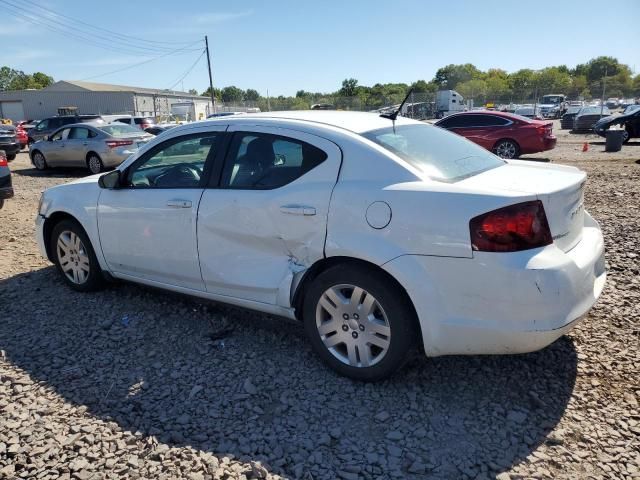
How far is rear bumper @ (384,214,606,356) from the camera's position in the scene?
2.63 metres

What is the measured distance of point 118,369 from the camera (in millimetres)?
3500

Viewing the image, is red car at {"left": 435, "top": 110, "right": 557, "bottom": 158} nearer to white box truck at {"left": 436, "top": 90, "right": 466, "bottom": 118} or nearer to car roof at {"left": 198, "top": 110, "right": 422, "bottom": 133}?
car roof at {"left": 198, "top": 110, "right": 422, "bottom": 133}

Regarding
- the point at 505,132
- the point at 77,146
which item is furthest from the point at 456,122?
the point at 77,146

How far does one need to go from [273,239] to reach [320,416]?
115cm

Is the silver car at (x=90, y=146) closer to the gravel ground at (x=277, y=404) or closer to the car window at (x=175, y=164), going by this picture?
the gravel ground at (x=277, y=404)

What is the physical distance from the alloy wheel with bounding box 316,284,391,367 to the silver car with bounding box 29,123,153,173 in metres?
12.6

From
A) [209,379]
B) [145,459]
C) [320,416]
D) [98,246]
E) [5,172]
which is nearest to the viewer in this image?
[145,459]

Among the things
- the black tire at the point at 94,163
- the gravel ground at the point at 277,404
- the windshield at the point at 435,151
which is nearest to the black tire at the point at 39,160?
the black tire at the point at 94,163

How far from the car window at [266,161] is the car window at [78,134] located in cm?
1271

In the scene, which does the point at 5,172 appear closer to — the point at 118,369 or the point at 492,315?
the point at 118,369

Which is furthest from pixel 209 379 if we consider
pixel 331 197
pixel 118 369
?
pixel 331 197

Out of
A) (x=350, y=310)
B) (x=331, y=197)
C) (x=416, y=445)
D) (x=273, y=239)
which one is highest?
(x=331, y=197)

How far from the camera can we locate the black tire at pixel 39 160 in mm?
15497

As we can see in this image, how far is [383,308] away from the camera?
9.73 ft
